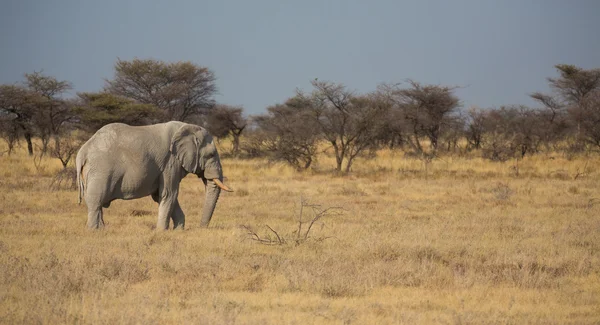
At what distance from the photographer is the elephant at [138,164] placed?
10.7 meters

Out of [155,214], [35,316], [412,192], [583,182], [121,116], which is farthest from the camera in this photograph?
[121,116]

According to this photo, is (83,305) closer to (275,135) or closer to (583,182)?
(583,182)

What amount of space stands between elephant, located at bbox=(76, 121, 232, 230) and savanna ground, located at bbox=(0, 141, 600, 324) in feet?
1.71

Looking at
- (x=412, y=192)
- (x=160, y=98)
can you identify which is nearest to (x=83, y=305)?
(x=412, y=192)

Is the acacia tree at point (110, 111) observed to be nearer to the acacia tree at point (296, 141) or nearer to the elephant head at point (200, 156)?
the acacia tree at point (296, 141)

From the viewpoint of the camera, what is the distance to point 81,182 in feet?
36.1

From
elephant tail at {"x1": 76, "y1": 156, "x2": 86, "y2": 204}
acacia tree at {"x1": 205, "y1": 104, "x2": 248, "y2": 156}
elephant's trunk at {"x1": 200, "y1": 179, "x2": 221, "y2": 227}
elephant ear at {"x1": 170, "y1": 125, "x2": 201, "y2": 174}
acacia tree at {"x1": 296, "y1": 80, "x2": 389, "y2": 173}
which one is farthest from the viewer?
acacia tree at {"x1": 205, "y1": 104, "x2": 248, "y2": 156}

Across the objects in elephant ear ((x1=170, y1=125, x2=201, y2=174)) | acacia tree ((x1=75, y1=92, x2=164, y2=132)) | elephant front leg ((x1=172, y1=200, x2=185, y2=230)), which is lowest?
elephant front leg ((x1=172, y1=200, x2=185, y2=230))

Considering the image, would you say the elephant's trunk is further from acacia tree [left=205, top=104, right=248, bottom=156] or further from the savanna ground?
acacia tree [left=205, top=104, right=248, bottom=156]

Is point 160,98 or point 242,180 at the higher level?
point 160,98

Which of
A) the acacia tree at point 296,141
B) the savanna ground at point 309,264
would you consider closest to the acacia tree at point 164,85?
the acacia tree at point 296,141

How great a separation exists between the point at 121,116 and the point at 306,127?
8381 mm

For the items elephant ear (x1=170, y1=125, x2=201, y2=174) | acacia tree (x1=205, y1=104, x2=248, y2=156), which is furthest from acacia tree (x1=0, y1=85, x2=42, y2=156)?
elephant ear (x1=170, y1=125, x2=201, y2=174)

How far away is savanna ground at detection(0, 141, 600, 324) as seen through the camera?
6.57m
